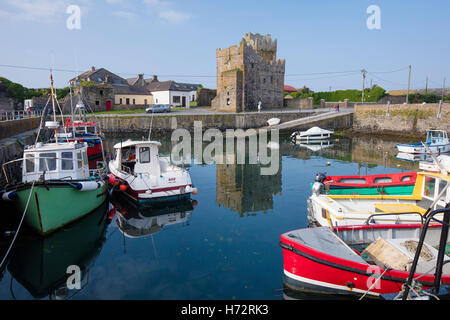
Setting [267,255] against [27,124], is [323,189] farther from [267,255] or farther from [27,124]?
[27,124]

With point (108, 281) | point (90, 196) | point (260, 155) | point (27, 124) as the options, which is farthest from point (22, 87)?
point (108, 281)

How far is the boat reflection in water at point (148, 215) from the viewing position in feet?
37.9

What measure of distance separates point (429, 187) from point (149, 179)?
33.8 feet

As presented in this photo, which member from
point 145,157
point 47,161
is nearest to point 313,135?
point 145,157

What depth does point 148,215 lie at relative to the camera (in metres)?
13.0

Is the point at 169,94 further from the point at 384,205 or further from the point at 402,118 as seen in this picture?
the point at 384,205

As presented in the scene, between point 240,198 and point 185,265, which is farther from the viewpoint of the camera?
point 240,198

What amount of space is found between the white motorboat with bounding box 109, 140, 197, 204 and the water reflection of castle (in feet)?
6.35

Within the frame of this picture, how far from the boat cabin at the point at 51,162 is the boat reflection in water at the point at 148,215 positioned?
7.92 ft

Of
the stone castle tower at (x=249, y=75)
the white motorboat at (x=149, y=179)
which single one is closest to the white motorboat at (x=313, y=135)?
the stone castle tower at (x=249, y=75)

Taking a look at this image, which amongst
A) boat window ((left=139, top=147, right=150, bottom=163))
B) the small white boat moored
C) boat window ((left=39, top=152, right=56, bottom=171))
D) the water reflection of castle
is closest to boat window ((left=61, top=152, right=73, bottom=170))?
boat window ((left=39, top=152, right=56, bottom=171))

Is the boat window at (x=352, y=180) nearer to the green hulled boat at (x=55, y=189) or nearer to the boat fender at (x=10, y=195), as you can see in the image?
the green hulled boat at (x=55, y=189)

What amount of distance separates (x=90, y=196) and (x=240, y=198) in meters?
6.52

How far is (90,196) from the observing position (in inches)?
470
